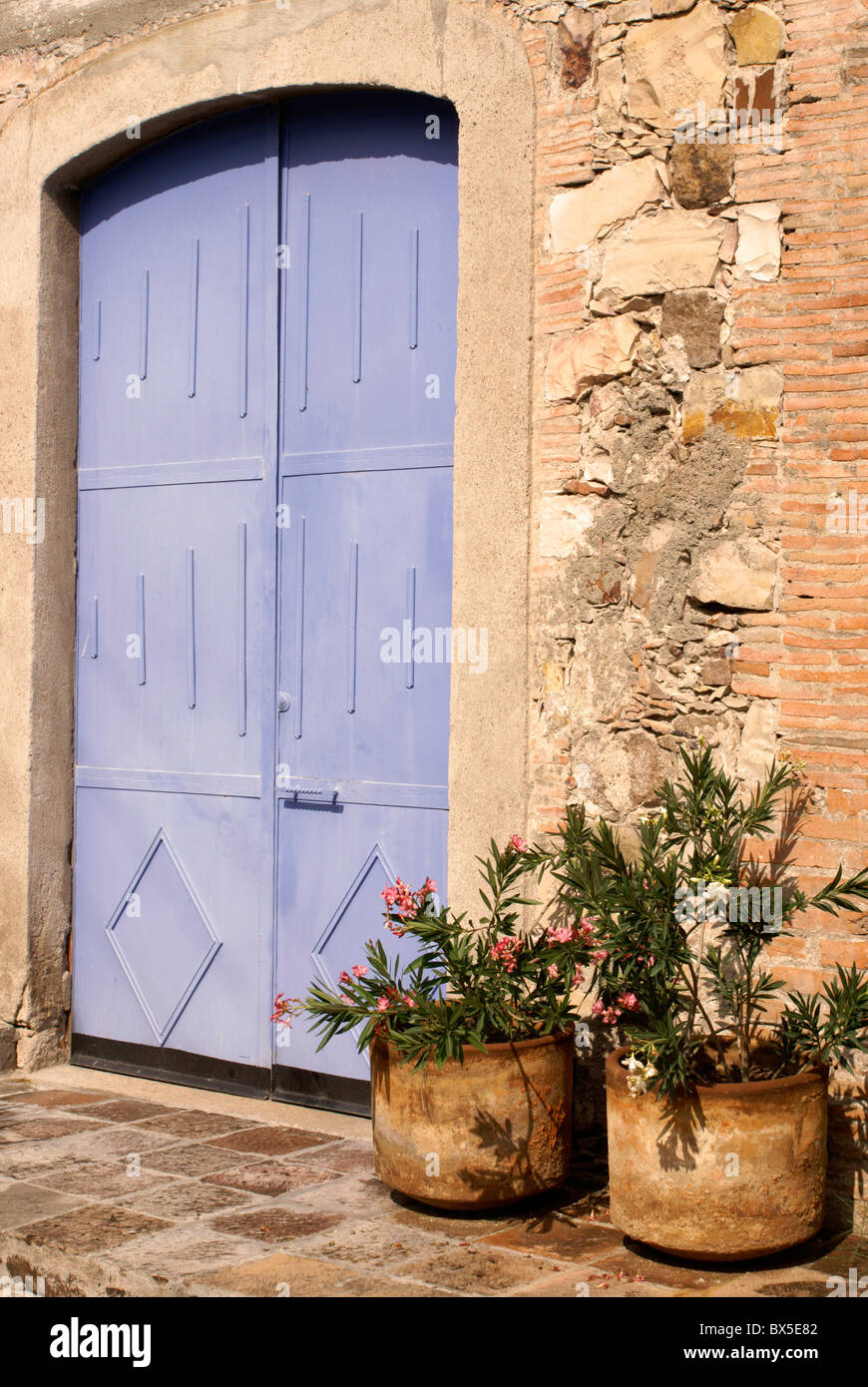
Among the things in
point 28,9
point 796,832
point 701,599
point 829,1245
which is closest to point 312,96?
point 28,9

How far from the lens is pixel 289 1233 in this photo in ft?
13.3

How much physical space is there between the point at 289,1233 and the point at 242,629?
247 cm

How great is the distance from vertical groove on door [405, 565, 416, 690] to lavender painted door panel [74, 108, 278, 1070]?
66cm

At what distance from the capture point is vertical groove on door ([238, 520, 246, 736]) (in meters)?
5.72

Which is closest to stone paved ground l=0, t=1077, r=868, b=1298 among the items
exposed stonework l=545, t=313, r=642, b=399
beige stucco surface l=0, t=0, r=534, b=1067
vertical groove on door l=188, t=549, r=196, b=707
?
beige stucco surface l=0, t=0, r=534, b=1067

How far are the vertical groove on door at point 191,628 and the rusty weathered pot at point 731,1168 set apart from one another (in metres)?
2.78

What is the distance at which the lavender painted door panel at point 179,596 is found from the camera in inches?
224

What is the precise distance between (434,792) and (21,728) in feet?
6.57

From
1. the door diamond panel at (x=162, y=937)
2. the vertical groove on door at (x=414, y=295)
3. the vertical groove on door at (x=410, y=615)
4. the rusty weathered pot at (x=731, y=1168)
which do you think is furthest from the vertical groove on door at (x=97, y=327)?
the rusty weathered pot at (x=731, y=1168)

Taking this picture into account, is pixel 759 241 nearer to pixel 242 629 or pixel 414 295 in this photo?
pixel 414 295

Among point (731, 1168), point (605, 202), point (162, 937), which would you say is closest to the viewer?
point (731, 1168)

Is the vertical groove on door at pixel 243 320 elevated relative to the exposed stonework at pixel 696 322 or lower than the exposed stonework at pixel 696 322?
elevated

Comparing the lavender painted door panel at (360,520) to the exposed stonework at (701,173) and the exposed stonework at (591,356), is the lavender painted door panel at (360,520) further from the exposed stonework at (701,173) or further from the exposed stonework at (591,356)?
the exposed stonework at (701,173)

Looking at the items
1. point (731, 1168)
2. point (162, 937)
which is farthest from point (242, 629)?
point (731, 1168)
